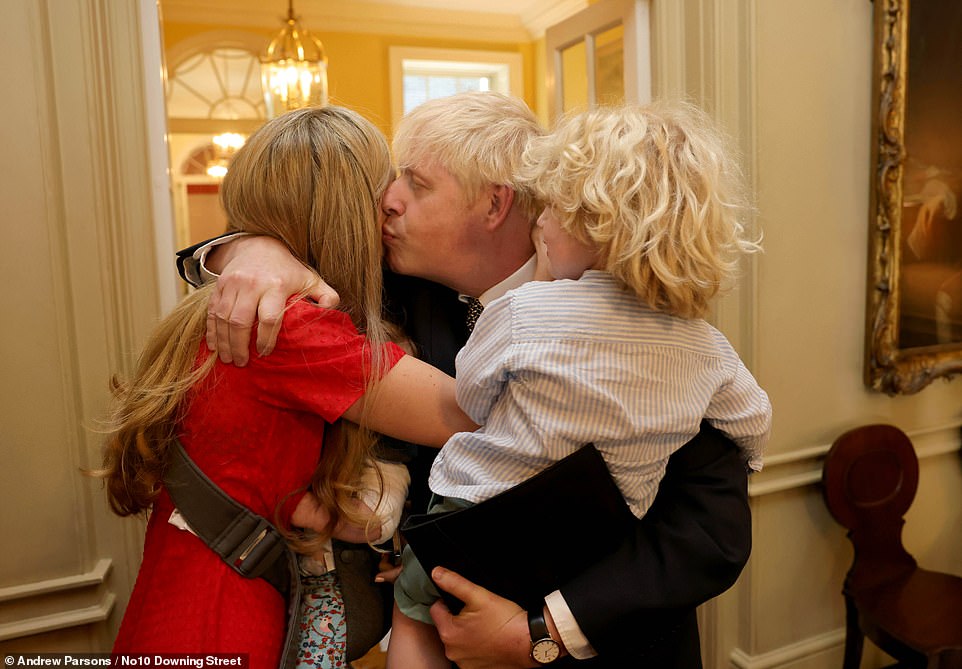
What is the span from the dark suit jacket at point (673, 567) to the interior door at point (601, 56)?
1451mm

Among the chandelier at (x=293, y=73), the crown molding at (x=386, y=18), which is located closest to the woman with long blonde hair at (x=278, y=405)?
the chandelier at (x=293, y=73)

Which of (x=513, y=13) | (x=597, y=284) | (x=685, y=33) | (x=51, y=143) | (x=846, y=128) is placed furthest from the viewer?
(x=513, y=13)

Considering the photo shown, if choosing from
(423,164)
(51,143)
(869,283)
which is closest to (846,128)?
(869,283)

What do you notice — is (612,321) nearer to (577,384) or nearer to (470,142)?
(577,384)

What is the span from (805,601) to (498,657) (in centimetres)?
217

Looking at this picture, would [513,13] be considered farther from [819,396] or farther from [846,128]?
[819,396]

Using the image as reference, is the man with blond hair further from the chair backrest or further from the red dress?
the chair backrest

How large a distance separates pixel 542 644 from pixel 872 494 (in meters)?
2.14

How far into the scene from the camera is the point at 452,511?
3.79 ft

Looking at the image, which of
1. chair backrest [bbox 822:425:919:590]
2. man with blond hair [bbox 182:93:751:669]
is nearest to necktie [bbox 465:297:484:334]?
man with blond hair [bbox 182:93:751:669]

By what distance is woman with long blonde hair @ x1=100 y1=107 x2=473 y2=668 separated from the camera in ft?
3.94

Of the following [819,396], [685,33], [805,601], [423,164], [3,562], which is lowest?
[805,601]

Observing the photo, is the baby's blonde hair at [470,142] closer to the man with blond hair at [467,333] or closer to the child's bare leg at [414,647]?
the man with blond hair at [467,333]

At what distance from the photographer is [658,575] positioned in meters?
1.21
